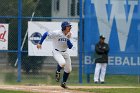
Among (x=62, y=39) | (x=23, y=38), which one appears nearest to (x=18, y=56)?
(x=23, y=38)

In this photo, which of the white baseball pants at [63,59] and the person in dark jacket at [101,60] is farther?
the person in dark jacket at [101,60]

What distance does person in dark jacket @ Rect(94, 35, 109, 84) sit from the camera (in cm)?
2042

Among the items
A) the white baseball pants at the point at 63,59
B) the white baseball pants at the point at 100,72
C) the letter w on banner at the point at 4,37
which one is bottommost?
the white baseball pants at the point at 100,72

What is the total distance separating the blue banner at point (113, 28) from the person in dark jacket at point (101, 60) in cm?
40

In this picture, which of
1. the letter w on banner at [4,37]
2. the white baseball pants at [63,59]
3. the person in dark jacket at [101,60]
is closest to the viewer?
the white baseball pants at [63,59]

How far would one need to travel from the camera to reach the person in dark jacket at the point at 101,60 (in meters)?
20.4

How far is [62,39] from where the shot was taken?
51.1ft

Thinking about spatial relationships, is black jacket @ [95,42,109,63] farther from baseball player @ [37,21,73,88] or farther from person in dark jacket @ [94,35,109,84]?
baseball player @ [37,21,73,88]

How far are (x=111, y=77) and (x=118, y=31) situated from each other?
70.5 inches

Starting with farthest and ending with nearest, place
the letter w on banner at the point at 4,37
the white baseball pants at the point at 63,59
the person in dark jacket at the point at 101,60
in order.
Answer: the letter w on banner at the point at 4,37 → the person in dark jacket at the point at 101,60 → the white baseball pants at the point at 63,59

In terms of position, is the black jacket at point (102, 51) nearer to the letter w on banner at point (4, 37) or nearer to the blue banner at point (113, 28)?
the blue banner at point (113, 28)

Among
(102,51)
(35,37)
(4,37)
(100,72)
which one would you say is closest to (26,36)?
(35,37)

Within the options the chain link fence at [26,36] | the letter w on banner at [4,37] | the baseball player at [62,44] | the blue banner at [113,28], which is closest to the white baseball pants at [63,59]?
the baseball player at [62,44]

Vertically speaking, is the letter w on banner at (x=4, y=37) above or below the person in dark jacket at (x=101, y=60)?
above
